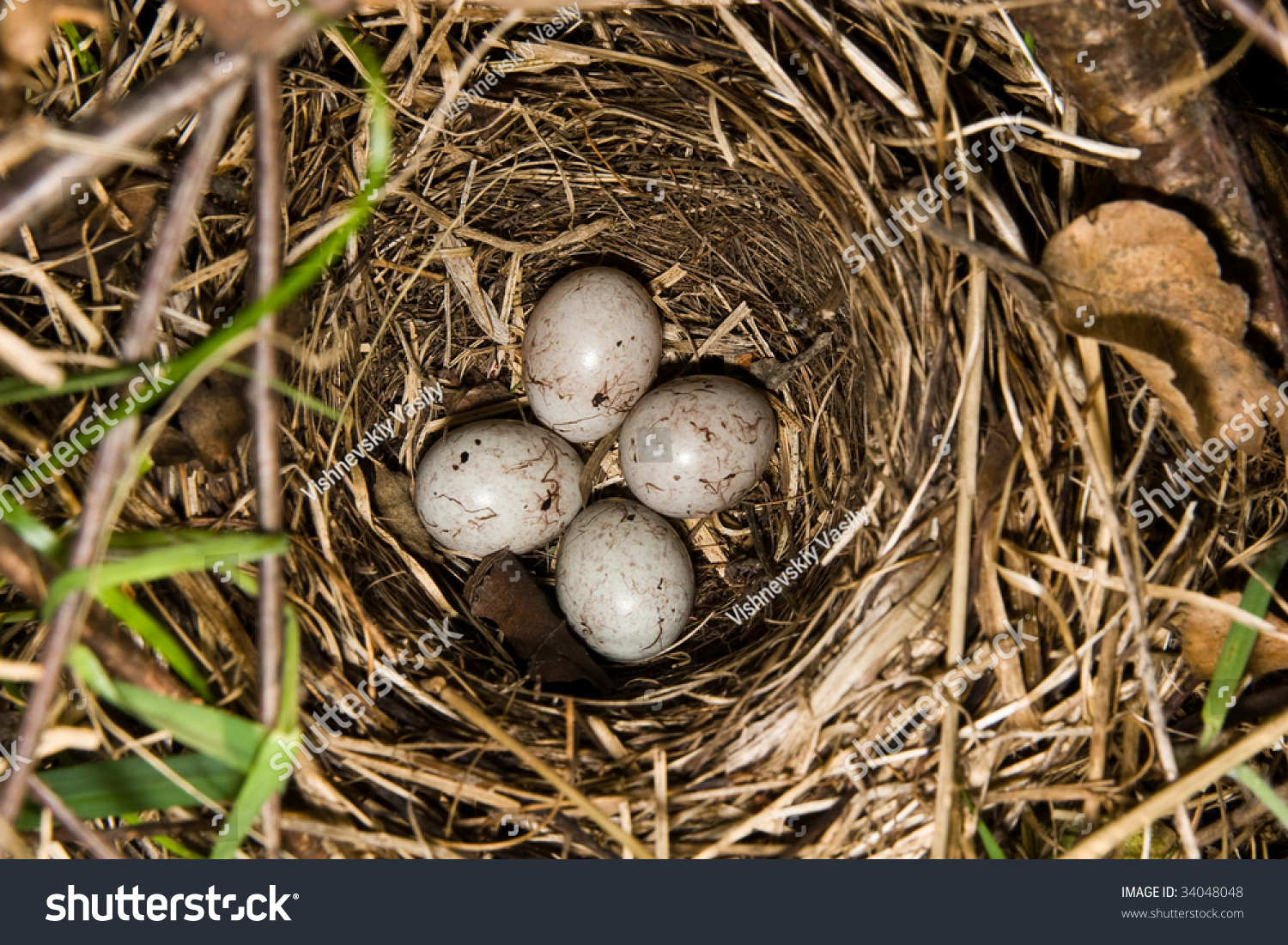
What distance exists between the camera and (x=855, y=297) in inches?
54.1

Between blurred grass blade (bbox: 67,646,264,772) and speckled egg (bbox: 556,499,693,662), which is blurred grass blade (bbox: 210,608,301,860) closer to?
blurred grass blade (bbox: 67,646,264,772)

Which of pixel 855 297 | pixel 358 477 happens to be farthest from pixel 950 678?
pixel 358 477

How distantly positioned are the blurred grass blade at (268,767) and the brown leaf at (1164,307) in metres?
1.09

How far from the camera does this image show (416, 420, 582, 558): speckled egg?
168cm

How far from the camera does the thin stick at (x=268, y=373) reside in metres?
0.76

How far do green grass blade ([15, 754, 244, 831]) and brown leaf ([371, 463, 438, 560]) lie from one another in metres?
0.66

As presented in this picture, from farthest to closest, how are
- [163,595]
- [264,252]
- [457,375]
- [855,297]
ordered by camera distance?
1. [457,375]
2. [855,297]
3. [163,595]
4. [264,252]

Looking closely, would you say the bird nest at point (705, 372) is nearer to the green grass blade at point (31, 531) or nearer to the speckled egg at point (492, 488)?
the speckled egg at point (492, 488)

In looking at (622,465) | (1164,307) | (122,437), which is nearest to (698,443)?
(622,465)

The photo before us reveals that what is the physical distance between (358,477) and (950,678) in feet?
3.75

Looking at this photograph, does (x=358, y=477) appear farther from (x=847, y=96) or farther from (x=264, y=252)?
(x=847, y=96)

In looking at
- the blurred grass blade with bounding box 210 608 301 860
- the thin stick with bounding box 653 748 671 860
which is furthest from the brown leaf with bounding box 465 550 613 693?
the blurred grass blade with bounding box 210 608 301 860

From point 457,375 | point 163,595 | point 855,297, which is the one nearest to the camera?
point 163,595

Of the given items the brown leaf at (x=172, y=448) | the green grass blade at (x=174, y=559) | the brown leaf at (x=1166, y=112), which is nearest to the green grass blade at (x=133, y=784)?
the green grass blade at (x=174, y=559)
